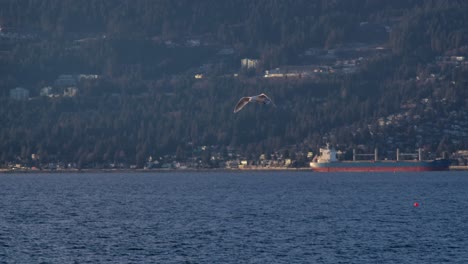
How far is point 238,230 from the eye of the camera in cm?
12662

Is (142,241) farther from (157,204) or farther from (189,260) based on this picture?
(157,204)

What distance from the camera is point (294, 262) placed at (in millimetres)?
103750

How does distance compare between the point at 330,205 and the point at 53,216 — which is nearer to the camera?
the point at 53,216

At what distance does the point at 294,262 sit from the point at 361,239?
15.3 m

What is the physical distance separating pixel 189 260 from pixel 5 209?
203 ft

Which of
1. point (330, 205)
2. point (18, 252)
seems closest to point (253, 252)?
point (18, 252)

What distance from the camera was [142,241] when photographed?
11800 centimetres

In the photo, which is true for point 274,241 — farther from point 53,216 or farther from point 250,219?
point 53,216

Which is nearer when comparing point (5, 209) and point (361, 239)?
point (361, 239)

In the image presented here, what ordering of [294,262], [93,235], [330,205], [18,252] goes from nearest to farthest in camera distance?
[294,262]
[18,252]
[93,235]
[330,205]

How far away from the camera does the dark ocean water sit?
354ft

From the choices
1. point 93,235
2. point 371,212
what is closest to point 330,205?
point 371,212

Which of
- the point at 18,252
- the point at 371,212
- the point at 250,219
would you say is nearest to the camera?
the point at 18,252

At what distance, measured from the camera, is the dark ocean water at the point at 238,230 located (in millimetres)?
107812
